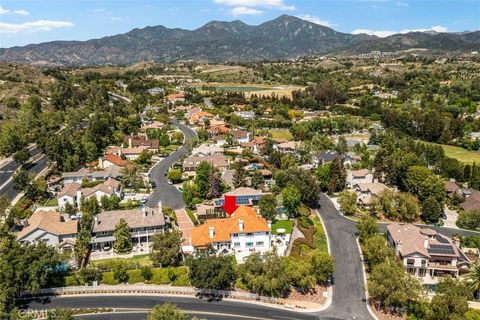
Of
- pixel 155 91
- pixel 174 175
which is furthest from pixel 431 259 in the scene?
pixel 155 91

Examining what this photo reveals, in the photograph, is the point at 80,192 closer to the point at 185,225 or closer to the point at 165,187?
the point at 165,187

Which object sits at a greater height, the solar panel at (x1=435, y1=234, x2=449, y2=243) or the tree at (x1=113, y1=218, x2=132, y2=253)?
Answer: the tree at (x1=113, y1=218, x2=132, y2=253)

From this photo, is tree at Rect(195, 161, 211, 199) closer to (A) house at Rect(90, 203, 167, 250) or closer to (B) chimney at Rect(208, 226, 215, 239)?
(A) house at Rect(90, 203, 167, 250)

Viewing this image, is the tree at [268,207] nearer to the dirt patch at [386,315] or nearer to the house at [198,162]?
the dirt patch at [386,315]

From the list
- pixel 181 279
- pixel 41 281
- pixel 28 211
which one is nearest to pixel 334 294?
pixel 181 279

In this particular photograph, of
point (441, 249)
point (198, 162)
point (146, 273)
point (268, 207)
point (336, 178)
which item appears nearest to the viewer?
point (146, 273)

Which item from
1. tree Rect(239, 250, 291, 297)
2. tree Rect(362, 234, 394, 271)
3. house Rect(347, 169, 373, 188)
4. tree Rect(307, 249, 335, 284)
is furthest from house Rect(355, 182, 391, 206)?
tree Rect(239, 250, 291, 297)
